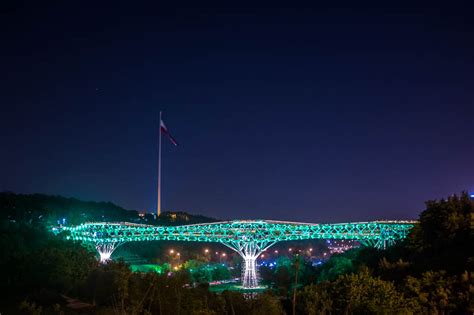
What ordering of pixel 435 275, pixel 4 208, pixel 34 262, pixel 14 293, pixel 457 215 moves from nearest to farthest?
pixel 435 275
pixel 457 215
pixel 14 293
pixel 34 262
pixel 4 208

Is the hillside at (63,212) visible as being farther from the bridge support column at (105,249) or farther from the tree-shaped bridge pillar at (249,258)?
the tree-shaped bridge pillar at (249,258)

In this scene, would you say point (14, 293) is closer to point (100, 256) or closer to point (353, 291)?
point (353, 291)

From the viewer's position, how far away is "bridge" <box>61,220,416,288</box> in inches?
3043

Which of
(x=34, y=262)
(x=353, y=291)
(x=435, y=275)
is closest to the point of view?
(x=353, y=291)

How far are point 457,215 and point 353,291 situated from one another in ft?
34.4

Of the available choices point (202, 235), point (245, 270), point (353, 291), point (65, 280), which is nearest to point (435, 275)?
point (353, 291)

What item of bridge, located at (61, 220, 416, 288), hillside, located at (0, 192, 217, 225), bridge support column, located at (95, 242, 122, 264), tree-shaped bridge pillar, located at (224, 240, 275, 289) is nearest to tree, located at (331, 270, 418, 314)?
tree-shaped bridge pillar, located at (224, 240, 275, 289)

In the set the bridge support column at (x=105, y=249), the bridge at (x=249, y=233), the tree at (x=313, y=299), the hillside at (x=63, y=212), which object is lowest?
the tree at (x=313, y=299)

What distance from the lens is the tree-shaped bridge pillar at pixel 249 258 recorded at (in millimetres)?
66781

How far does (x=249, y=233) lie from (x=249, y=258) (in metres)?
5.46

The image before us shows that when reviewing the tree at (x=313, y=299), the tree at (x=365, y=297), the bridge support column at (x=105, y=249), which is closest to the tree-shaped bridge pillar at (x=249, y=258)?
the bridge support column at (x=105, y=249)

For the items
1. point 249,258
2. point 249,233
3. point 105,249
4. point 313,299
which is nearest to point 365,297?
point 313,299

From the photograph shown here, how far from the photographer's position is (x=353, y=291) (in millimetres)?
18828

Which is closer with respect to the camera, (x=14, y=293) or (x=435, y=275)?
(x=435, y=275)
